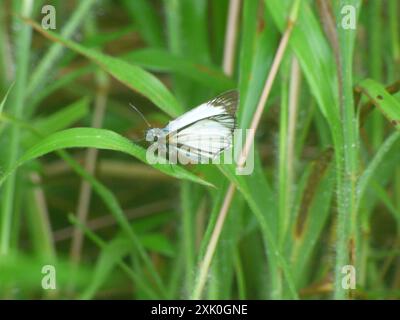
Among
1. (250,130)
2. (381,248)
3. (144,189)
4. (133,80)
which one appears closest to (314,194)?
(250,130)

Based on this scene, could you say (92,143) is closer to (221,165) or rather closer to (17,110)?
(221,165)

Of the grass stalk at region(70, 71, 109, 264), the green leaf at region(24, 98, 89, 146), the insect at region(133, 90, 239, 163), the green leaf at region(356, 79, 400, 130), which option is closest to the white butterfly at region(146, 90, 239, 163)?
the insect at region(133, 90, 239, 163)

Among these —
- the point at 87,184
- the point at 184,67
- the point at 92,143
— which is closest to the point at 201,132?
the point at 92,143

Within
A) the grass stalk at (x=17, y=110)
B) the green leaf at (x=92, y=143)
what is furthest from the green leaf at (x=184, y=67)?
the green leaf at (x=92, y=143)

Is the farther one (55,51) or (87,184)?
(87,184)

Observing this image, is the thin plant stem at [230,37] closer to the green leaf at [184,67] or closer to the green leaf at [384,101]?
the green leaf at [184,67]
